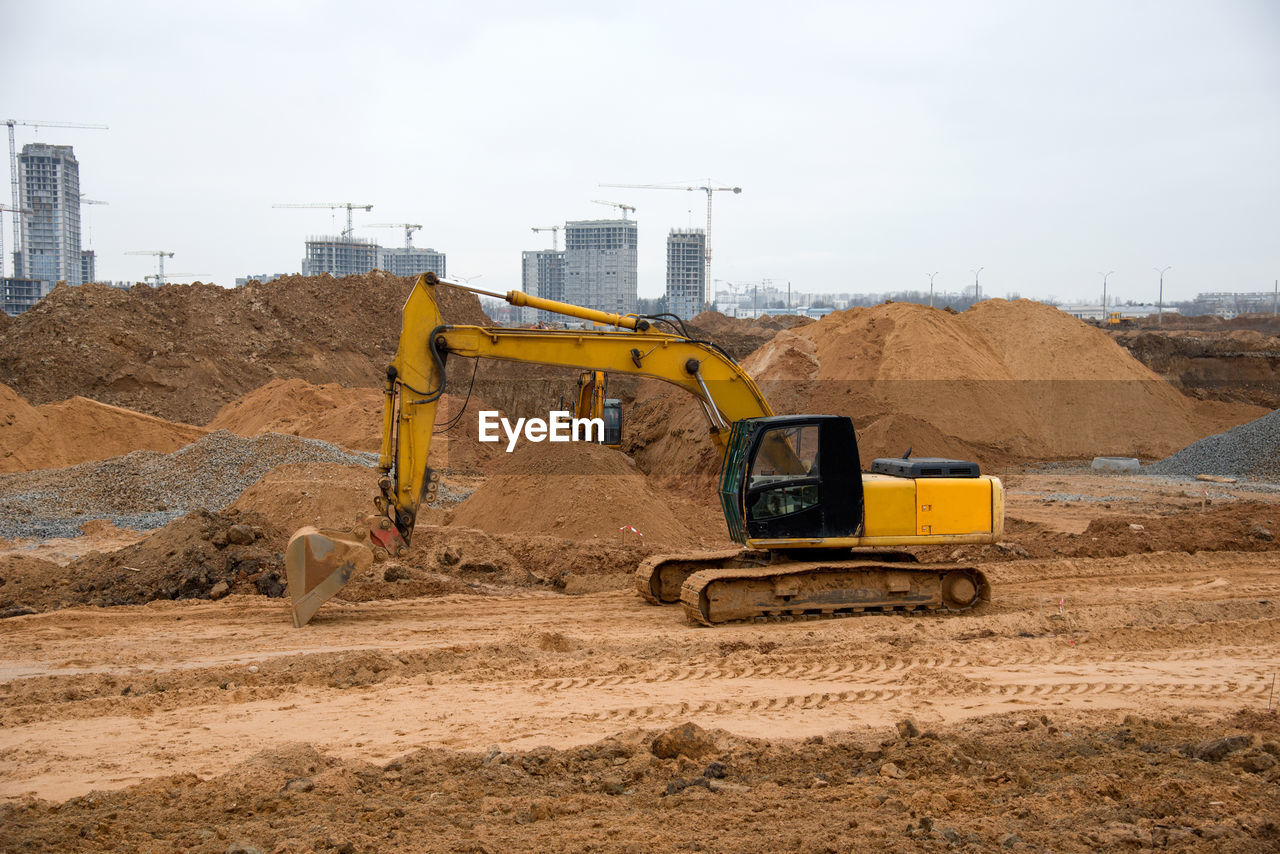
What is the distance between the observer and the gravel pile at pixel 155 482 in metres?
16.5

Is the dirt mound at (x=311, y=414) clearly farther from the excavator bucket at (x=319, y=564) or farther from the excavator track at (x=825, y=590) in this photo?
the excavator track at (x=825, y=590)

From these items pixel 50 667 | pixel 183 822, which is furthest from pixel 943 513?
pixel 50 667

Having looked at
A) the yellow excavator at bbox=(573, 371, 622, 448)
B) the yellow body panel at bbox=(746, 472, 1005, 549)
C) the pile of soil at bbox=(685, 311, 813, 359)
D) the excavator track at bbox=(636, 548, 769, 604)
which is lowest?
the excavator track at bbox=(636, 548, 769, 604)

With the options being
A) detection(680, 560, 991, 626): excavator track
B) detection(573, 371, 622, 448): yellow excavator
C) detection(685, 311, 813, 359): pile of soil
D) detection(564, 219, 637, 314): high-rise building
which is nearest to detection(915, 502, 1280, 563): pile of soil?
detection(680, 560, 991, 626): excavator track

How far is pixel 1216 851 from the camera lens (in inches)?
186

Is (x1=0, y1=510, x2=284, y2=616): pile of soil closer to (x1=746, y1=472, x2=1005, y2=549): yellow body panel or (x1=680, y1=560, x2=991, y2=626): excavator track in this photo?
(x1=680, y1=560, x2=991, y2=626): excavator track

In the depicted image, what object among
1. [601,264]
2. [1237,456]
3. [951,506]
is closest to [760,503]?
[951,506]

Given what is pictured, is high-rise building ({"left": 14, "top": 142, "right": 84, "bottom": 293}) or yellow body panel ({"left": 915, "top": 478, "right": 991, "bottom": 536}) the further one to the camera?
high-rise building ({"left": 14, "top": 142, "right": 84, "bottom": 293})

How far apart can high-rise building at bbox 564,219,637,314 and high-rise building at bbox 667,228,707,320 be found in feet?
12.3

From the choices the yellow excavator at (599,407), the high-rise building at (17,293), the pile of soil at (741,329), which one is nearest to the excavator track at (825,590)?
the yellow excavator at (599,407)

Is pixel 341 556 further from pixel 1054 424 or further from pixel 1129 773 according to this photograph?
pixel 1054 424

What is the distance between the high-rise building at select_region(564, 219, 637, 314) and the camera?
3976 inches

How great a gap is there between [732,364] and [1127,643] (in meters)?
4.47

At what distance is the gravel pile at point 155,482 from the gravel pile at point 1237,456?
16627 mm
